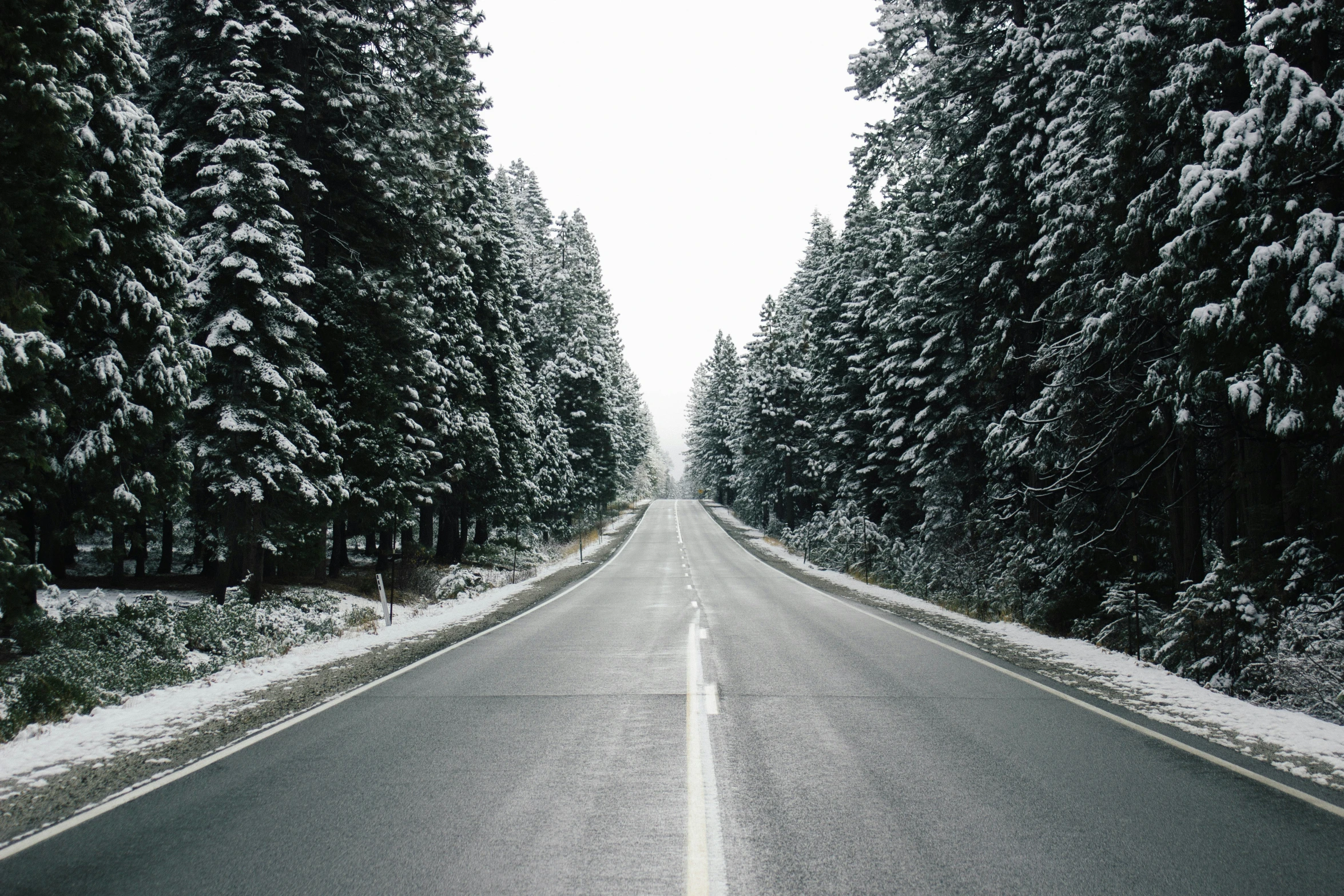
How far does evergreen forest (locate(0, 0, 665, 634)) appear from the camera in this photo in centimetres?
923

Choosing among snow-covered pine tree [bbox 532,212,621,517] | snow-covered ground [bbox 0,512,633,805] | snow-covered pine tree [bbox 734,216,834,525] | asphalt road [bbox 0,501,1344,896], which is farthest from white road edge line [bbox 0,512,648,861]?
snow-covered pine tree [bbox 734,216,834,525]

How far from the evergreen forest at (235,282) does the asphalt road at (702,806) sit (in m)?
5.07

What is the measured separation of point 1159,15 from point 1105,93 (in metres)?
1.10

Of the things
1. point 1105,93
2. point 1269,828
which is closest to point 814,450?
point 1105,93

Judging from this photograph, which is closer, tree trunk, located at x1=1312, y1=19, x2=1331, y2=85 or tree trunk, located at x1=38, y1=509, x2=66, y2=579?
tree trunk, located at x1=1312, y1=19, x2=1331, y2=85

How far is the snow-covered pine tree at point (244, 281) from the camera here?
1380cm

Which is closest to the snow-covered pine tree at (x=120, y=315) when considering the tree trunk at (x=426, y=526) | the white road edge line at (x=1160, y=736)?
the white road edge line at (x=1160, y=736)

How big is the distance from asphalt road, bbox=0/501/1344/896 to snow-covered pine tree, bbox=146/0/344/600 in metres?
7.26

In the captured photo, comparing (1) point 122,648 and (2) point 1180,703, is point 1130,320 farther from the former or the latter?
(1) point 122,648

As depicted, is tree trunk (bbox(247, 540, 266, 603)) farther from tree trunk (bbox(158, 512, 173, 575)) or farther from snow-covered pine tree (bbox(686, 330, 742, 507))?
snow-covered pine tree (bbox(686, 330, 742, 507))

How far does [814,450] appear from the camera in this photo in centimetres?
4325

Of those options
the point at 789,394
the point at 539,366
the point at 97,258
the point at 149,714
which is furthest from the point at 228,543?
the point at 789,394

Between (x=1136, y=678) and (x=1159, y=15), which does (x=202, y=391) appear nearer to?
(x=1136, y=678)

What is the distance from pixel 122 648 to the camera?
9.62 m
